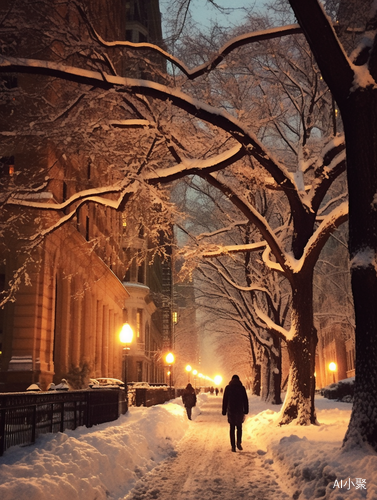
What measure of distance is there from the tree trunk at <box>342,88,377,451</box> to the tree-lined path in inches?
67.6

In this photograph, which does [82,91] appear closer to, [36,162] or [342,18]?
[342,18]

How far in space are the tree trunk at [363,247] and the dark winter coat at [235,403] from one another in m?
4.78

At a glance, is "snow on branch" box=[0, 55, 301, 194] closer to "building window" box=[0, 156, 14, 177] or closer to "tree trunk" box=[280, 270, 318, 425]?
"tree trunk" box=[280, 270, 318, 425]

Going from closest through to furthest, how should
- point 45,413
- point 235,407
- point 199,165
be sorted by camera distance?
1. point 45,413
2. point 199,165
3. point 235,407

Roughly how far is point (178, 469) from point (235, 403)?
3182 mm

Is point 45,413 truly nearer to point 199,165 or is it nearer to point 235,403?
point 235,403

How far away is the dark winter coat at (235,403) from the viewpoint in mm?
13461

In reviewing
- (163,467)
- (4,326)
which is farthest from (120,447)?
(4,326)

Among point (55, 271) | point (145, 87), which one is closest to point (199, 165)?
point (145, 87)

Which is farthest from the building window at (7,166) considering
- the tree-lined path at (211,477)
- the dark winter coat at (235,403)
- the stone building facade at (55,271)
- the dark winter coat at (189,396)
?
the tree-lined path at (211,477)

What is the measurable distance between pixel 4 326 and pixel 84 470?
Answer: 1810 centimetres

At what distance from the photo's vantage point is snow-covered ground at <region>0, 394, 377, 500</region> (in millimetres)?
6945

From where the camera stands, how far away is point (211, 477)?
31.9 ft

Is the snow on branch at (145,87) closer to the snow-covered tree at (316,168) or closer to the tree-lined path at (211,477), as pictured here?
the snow-covered tree at (316,168)
